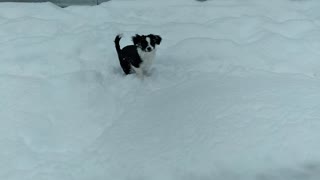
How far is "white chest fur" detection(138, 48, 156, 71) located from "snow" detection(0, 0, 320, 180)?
17cm

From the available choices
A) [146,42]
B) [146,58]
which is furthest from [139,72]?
[146,42]

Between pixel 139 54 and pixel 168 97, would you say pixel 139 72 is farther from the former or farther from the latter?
pixel 168 97

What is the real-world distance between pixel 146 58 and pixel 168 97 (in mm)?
597

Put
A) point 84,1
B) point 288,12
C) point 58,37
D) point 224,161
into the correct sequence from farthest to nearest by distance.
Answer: point 84,1 → point 288,12 → point 58,37 → point 224,161

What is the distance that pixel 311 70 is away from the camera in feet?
19.1

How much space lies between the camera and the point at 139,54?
18.5 ft

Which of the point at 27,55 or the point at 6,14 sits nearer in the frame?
the point at 27,55

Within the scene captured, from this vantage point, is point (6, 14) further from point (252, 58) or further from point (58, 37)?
point (252, 58)

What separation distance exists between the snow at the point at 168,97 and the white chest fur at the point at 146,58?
0.56 ft

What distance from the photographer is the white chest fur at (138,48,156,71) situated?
562 centimetres

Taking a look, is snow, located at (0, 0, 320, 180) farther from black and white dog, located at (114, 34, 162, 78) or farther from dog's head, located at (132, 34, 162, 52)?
dog's head, located at (132, 34, 162, 52)

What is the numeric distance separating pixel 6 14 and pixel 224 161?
17.1 feet

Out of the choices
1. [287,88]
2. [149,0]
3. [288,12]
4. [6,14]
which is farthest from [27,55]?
[288,12]

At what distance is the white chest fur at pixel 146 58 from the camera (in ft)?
18.4
